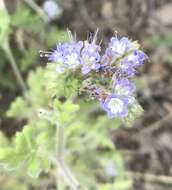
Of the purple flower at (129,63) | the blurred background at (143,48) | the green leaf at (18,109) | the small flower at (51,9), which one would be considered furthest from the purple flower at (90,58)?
the small flower at (51,9)

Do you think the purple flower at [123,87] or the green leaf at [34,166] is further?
the green leaf at [34,166]

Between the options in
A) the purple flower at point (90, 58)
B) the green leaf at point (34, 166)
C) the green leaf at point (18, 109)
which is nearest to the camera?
the purple flower at point (90, 58)

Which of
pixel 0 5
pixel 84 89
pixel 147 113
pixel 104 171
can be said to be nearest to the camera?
pixel 84 89

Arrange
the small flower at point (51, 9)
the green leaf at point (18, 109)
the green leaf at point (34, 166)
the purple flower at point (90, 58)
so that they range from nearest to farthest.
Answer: the purple flower at point (90, 58) → the green leaf at point (34, 166) → the green leaf at point (18, 109) → the small flower at point (51, 9)

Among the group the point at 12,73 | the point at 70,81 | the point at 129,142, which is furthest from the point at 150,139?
the point at 70,81

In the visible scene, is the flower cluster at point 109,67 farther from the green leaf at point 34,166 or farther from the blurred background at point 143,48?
the blurred background at point 143,48

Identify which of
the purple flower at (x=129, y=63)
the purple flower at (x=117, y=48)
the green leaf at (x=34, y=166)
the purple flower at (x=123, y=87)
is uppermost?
the purple flower at (x=117, y=48)

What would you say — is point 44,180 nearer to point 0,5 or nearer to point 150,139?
point 150,139
